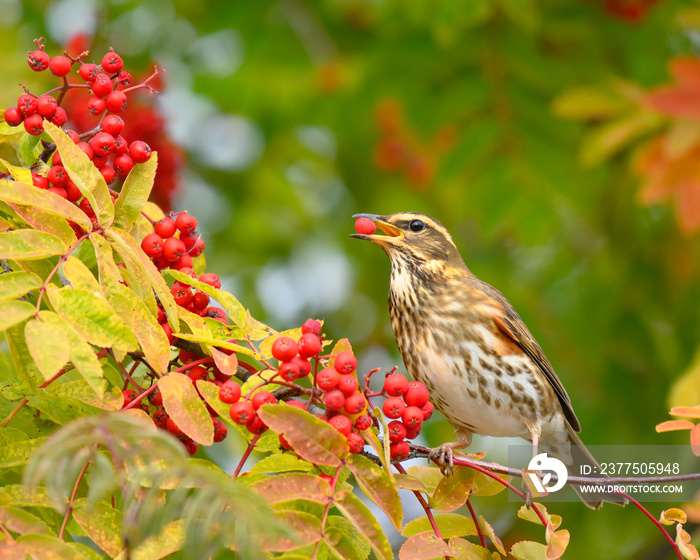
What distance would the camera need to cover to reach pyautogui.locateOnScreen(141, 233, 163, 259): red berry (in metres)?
2.84

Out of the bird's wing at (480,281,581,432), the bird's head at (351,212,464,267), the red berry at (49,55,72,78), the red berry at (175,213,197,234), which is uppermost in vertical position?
the red berry at (49,55,72,78)

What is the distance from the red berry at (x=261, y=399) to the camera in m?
2.41

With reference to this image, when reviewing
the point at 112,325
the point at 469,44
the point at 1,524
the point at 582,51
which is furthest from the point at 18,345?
the point at 582,51

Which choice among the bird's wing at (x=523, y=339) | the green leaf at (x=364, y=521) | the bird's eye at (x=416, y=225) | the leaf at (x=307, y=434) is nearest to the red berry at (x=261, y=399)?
the leaf at (x=307, y=434)

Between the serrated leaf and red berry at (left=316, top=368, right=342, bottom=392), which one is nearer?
the serrated leaf

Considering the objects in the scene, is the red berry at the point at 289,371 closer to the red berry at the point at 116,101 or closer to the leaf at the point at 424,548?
the leaf at the point at 424,548

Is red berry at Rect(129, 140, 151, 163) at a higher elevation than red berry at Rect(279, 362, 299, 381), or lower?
higher

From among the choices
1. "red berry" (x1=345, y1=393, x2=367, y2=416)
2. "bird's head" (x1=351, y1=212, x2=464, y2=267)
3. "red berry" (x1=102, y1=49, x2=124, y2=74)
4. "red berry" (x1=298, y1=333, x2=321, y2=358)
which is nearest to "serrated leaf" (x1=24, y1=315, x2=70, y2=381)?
"red berry" (x1=298, y1=333, x2=321, y2=358)

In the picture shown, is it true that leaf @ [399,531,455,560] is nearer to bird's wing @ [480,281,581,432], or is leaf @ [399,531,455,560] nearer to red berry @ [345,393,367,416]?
red berry @ [345,393,367,416]

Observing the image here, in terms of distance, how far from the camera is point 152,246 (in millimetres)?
2836

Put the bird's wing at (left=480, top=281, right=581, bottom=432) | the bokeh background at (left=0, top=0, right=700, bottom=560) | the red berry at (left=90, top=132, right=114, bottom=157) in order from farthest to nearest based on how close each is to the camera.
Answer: the bokeh background at (left=0, top=0, right=700, bottom=560) < the bird's wing at (left=480, top=281, right=581, bottom=432) < the red berry at (left=90, top=132, right=114, bottom=157)

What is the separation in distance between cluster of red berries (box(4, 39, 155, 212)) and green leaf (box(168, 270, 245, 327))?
34 cm

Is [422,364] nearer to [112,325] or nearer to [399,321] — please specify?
[399,321]

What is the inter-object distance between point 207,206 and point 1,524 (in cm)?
588
